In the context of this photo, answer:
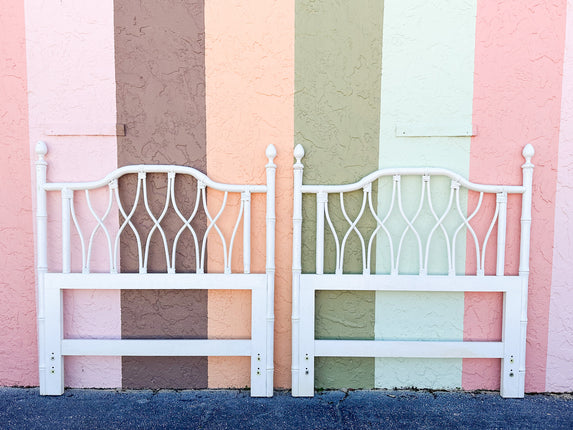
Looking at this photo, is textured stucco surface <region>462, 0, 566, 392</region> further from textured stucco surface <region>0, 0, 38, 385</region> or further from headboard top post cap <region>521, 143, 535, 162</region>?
textured stucco surface <region>0, 0, 38, 385</region>

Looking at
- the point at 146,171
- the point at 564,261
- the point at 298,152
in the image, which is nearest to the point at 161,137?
the point at 146,171

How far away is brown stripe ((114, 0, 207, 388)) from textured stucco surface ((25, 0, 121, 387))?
0.08 m

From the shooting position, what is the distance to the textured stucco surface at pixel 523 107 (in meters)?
2.15

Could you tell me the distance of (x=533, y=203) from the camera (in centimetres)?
221

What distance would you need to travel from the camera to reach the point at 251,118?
220 centimetres

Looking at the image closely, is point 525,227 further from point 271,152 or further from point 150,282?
point 150,282

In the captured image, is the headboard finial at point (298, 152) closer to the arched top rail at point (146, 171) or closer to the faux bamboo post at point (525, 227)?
the arched top rail at point (146, 171)

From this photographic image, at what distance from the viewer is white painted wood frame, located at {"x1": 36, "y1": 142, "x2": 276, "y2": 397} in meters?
2.14

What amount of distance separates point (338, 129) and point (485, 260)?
1119 millimetres

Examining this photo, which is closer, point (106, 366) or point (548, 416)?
point (548, 416)

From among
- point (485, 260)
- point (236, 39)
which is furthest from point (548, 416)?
point (236, 39)

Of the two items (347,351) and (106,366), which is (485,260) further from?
(106,366)

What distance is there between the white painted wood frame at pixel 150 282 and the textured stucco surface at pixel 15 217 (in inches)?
5.7

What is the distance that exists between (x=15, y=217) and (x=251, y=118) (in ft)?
4.80
